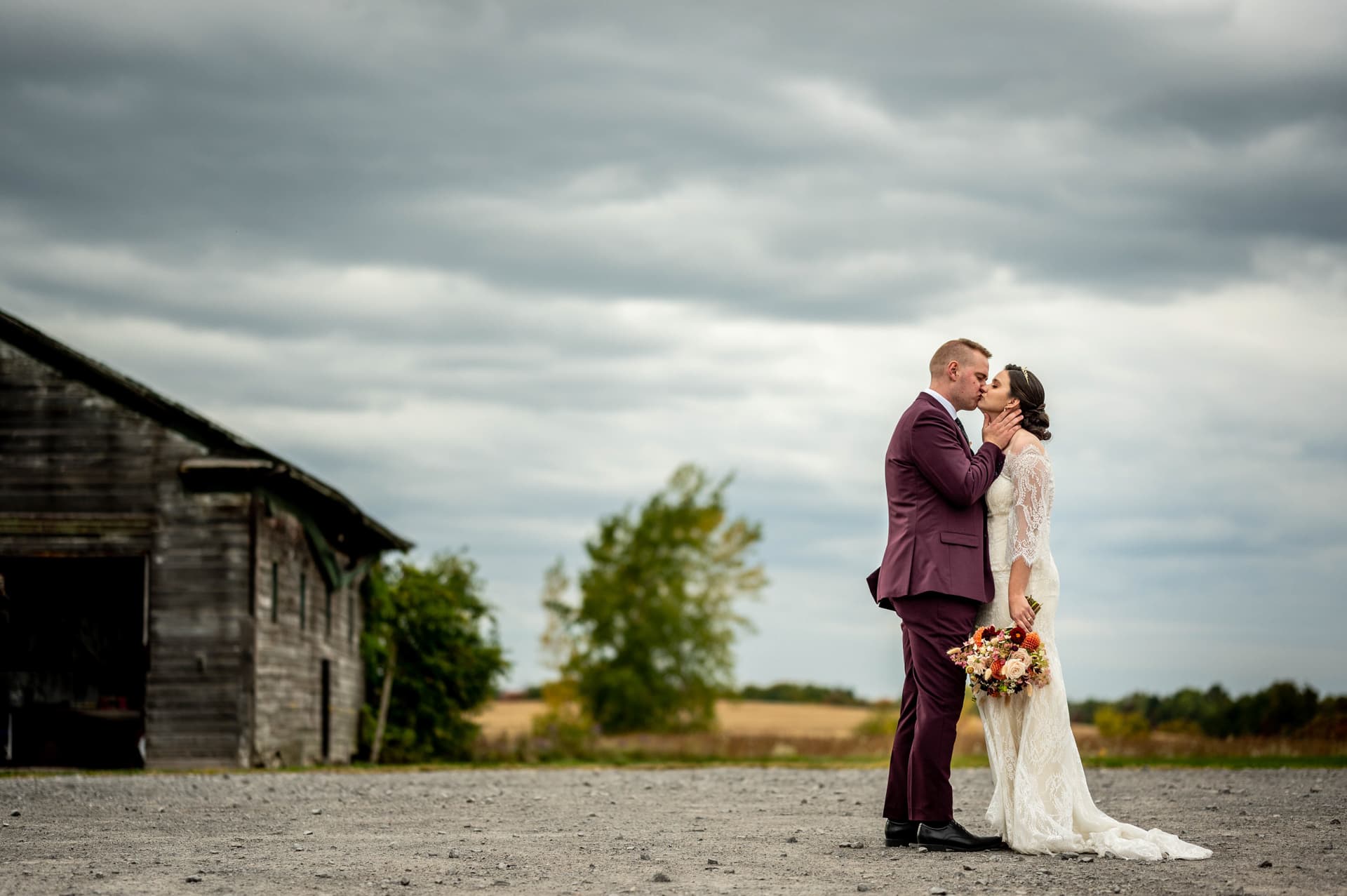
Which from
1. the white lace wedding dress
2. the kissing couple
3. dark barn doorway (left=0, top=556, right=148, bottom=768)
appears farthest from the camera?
dark barn doorway (left=0, top=556, right=148, bottom=768)

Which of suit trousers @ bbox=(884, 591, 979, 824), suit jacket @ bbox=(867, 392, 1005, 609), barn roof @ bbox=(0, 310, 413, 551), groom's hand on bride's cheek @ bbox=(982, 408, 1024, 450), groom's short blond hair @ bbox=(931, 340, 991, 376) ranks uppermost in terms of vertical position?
barn roof @ bbox=(0, 310, 413, 551)

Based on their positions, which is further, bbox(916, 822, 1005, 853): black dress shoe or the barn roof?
the barn roof

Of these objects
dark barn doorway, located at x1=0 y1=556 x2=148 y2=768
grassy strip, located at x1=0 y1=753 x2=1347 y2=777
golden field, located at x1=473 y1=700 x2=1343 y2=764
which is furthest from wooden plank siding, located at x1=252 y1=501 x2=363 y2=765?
golden field, located at x1=473 y1=700 x2=1343 y2=764

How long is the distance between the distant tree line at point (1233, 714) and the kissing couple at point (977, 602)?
14.5 m

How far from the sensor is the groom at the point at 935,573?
6898mm

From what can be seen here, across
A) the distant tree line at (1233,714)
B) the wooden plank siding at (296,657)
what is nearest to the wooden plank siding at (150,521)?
the wooden plank siding at (296,657)

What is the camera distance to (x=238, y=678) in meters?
19.4

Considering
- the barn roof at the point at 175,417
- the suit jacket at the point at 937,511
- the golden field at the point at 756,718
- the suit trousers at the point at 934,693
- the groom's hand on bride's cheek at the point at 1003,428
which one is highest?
the barn roof at the point at 175,417

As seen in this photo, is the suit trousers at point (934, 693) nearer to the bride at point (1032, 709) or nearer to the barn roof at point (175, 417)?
the bride at point (1032, 709)

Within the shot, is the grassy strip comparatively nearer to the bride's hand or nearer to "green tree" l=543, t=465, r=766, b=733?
the bride's hand

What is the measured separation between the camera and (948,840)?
6.88 meters

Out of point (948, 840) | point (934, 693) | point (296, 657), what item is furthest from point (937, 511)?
point (296, 657)

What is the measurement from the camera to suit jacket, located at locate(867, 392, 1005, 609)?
6.91 m

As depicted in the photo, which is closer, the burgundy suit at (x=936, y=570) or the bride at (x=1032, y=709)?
the bride at (x=1032, y=709)
